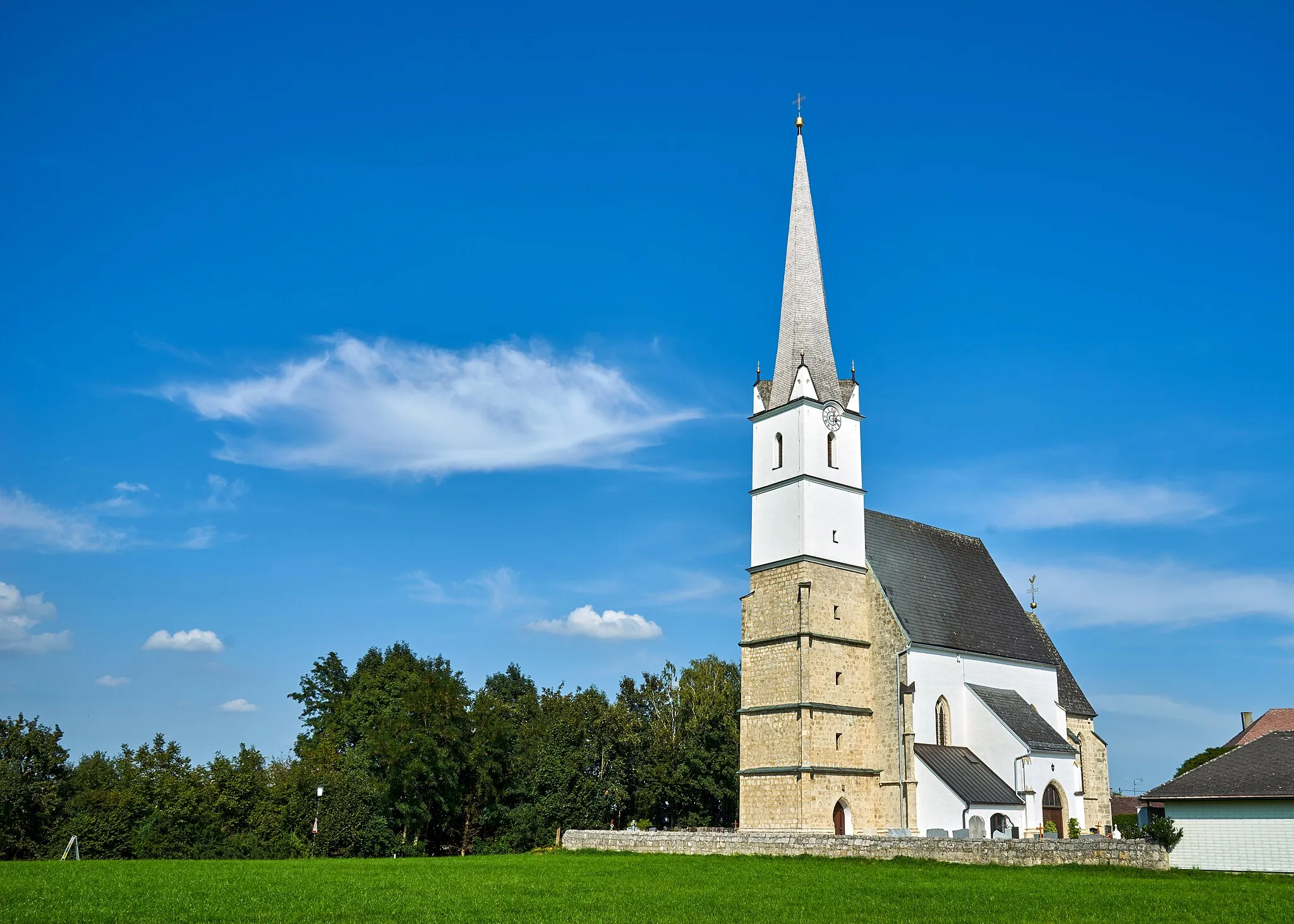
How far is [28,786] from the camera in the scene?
53.9m

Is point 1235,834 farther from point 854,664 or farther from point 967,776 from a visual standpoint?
point 854,664

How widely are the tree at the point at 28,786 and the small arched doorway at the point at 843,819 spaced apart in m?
39.5

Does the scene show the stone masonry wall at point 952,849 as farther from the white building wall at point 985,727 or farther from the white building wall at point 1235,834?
the white building wall at point 985,727

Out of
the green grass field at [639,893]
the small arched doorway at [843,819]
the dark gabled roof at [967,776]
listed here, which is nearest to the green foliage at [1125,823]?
the dark gabled roof at [967,776]

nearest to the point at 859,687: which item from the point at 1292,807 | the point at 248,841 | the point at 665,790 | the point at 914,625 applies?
the point at 914,625

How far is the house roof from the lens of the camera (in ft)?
256

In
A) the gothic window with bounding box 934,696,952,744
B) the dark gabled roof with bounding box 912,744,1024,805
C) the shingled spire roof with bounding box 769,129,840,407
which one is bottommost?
the dark gabled roof with bounding box 912,744,1024,805

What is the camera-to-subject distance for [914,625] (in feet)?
150

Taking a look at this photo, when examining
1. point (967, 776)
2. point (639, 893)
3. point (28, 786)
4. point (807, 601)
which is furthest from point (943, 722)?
point (28, 786)

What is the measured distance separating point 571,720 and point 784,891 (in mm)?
40441

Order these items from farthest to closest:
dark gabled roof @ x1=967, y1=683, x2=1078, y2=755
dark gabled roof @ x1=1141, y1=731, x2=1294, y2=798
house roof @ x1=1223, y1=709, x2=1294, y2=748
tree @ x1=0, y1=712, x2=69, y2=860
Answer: house roof @ x1=1223, y1=709, x2=1294, y2=748, tree @ x1=0, y1=712, x2=69, y2=860, dark gabled roof @ x1=967, y1=683, x2=1078, y2=755, dark gabled roof @ x1=1141, y1=731, x2=1294, y2=798

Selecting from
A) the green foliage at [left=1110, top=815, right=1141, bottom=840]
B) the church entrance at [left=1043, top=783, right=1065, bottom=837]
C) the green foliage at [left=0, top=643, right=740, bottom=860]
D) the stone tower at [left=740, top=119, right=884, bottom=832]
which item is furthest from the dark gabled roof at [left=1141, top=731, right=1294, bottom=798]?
the green foliage at [left=0, top=643, right=740, bottom=860]

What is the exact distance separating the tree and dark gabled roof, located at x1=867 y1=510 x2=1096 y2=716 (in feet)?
145

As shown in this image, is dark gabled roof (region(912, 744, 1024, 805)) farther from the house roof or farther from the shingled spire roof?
the house roof
